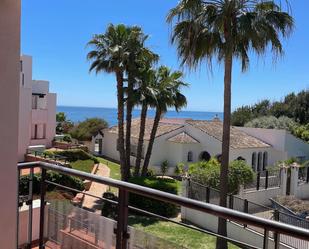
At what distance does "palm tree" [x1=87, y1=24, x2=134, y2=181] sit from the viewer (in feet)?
71.0

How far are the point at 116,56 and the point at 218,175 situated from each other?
342 inches

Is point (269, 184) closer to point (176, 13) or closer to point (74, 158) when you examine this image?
point (176, 13)

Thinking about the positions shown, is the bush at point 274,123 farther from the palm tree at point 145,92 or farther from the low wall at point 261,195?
the palm tree at point 145,92

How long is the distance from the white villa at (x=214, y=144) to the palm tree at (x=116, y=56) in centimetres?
947

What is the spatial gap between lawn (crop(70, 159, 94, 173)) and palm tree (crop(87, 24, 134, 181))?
4.44 metres

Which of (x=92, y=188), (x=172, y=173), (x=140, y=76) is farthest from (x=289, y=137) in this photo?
(x=92, y=188)

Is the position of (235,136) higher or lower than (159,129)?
lower

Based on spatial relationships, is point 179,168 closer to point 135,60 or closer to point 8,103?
point 135,60

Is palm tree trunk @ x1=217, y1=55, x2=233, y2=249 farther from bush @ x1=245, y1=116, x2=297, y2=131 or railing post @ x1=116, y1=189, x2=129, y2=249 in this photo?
bush @ x1=245, y1=116, x2=297, y2=131

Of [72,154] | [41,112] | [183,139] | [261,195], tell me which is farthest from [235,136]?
[41,112]

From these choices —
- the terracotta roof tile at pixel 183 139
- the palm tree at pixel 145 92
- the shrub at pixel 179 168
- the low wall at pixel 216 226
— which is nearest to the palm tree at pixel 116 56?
the palm tree at pixel 145 92

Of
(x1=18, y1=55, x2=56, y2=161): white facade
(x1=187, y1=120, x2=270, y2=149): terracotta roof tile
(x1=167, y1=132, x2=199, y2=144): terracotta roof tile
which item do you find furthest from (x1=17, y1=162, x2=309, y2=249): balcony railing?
(x1=18, y1=55, x2=56, y2=161): white facade

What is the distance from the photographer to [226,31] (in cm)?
1409

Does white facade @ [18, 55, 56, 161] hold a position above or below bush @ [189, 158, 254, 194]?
above
